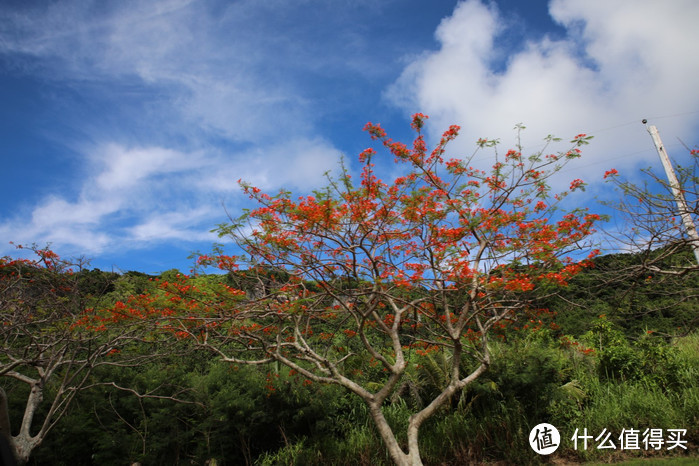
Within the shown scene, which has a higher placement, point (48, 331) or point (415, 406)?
point (48, 331)

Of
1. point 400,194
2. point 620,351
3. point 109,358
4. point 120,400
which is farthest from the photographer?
point 109,358

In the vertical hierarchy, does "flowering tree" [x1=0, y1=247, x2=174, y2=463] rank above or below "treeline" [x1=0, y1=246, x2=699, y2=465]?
above

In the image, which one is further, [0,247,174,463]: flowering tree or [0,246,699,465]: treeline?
[0,246,699,465]: treeline

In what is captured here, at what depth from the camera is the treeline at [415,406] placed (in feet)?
Result: 21.8

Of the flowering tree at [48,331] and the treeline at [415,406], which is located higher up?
the flowering tree at [48,331]

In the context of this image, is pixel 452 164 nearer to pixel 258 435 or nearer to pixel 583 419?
pixel 583 419

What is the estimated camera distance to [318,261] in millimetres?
5633

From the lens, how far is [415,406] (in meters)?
7.97

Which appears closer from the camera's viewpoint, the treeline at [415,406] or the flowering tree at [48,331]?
the flowering tree at [48,331]

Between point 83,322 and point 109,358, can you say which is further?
point 109,358

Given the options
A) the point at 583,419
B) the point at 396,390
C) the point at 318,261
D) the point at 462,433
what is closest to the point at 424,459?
the point at 462,433

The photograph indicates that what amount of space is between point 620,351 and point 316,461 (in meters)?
6.02

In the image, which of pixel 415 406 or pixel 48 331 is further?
pixel 415 406

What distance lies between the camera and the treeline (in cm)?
663
